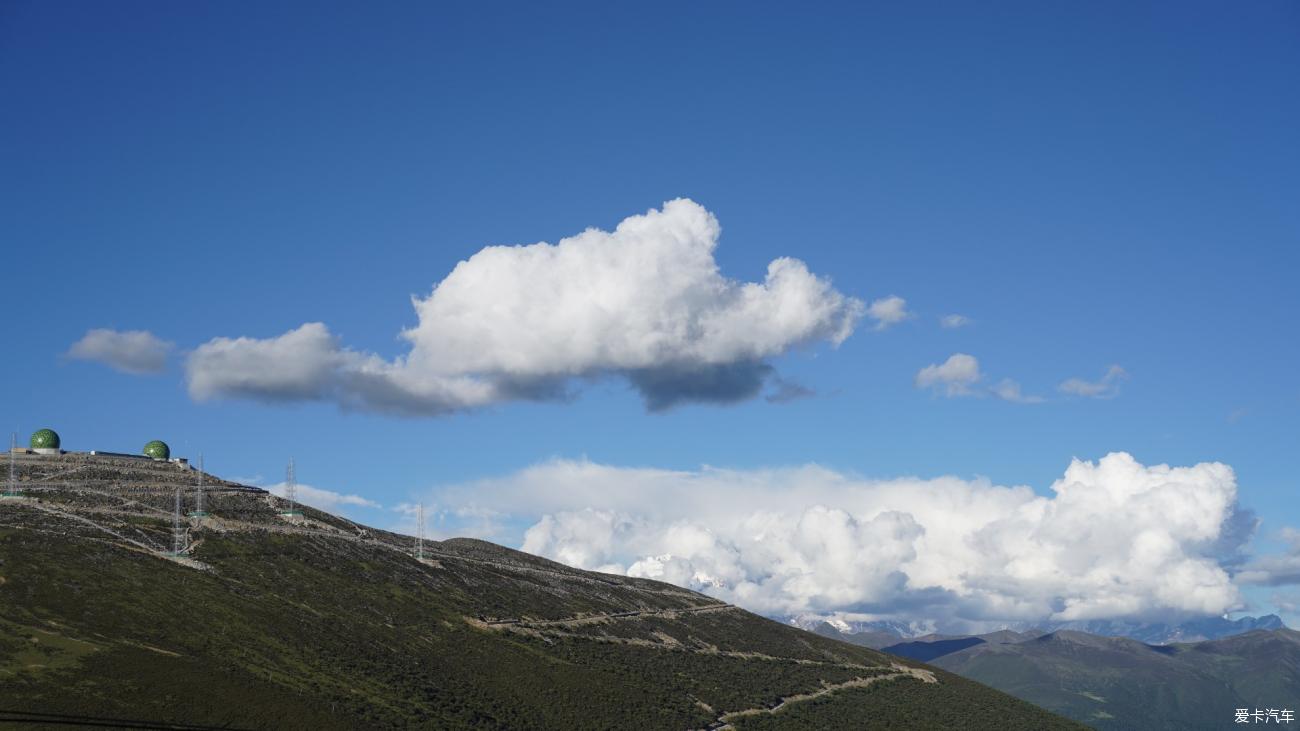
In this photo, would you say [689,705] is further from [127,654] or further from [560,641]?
[127,654]

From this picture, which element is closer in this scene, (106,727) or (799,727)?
(106,727)

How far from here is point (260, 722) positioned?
11525cm

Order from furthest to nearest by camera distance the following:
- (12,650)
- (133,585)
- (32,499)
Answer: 1. (32,499)
2. (133,585)
3. (12,650)

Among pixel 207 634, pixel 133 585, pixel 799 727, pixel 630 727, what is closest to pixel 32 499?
pixel 133 585

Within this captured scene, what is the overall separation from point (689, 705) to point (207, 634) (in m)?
77.2

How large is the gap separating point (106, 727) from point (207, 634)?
112 ft

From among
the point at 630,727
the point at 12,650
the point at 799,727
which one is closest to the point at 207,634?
the point at 12,650

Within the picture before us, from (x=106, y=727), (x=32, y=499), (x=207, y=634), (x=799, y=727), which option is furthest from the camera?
(x=799, y=727)

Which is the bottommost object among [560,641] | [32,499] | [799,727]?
[799,727]

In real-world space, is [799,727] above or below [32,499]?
below

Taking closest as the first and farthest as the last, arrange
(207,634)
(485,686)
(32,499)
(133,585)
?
1. (207,634)
2. (133,585)
3. (485,686)
4. (32,499)

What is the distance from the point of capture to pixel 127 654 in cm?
11869

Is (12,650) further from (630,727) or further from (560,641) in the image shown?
(560,641)

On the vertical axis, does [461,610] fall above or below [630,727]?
above
